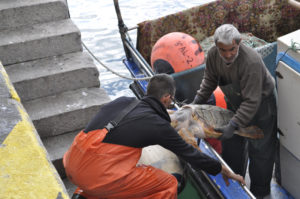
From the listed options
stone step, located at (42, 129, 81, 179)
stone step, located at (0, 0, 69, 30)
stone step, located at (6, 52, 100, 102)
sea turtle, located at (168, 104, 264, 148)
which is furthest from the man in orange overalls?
stone step, located at (0, 0, 69, 30)

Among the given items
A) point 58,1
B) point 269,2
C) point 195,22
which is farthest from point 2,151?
point 269,2

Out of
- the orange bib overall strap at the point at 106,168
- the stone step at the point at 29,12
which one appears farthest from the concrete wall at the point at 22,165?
the stone step at the point at 29,12

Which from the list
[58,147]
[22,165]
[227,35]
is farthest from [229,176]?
[22,165]

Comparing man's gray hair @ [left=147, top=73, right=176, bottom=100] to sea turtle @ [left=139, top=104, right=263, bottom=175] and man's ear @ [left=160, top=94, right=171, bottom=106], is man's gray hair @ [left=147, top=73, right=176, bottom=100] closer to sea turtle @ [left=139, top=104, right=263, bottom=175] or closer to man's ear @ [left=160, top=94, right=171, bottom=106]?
man's ear @ [left=160, top=94, right=171, bottom=106]

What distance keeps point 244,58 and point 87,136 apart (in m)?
1.38

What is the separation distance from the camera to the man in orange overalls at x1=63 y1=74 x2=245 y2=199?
2.68m

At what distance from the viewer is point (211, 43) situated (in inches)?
216

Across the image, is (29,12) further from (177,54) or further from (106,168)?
(106,168)

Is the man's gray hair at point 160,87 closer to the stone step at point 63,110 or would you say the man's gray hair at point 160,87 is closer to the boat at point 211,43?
the boat at point 211,43

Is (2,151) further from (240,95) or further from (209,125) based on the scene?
(240,95)

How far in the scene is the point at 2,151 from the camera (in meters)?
1.49

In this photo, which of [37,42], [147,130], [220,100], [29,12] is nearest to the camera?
[147,130]

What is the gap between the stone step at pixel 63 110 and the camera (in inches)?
144

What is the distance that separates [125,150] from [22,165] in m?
1.33
